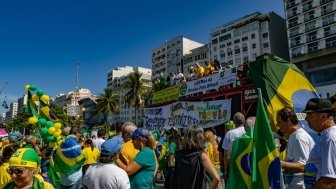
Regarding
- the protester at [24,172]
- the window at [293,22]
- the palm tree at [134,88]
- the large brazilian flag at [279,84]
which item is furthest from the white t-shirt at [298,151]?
the window at [293,22]

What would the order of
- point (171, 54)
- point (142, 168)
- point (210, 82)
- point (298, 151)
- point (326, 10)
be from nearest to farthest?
point (298, 151) → point (142, 168) → point (210, 82) → point (326, 10) → point (171, 54)

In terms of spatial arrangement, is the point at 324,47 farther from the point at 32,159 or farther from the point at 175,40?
the point at 32,159

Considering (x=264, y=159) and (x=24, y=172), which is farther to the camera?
(x=264, y=159)

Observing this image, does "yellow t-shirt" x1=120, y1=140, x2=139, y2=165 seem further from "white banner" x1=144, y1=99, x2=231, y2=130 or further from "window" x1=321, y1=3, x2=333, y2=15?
"window" x1=321, y1=3, x2=333, y2=15

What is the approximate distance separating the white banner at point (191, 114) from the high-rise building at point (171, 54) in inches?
2954

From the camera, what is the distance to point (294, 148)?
375 centimetres

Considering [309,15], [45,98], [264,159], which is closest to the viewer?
[264,159]

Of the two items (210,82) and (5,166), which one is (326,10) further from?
(5,166)

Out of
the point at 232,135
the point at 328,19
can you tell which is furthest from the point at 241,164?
the point at 328,19

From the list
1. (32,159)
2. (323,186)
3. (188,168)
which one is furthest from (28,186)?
(323,186)

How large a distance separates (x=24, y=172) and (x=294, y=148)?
9.34ft

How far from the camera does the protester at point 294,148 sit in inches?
142

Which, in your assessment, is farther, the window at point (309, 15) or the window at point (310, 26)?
the window at point (309, 15)

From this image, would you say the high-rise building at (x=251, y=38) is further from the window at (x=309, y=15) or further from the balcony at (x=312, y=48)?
the balcony at (x=312, y=48)
